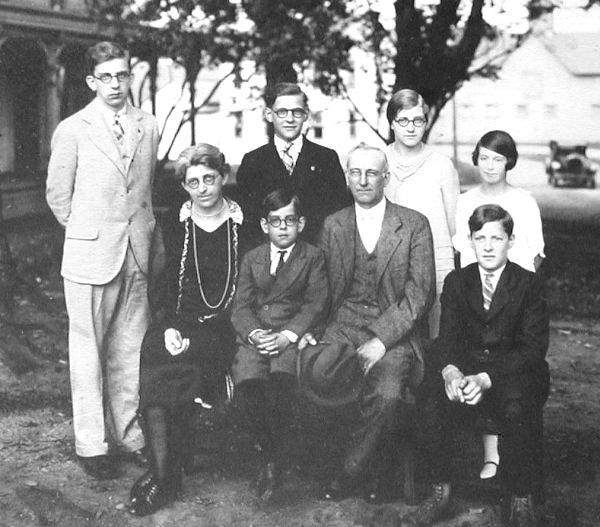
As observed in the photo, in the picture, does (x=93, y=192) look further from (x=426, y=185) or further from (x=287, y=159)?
(x=426, y=185)

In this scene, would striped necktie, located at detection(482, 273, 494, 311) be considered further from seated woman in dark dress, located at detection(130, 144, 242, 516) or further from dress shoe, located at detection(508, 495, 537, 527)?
seated woman in dark dress, located at detection(130, 144, 242, 516)

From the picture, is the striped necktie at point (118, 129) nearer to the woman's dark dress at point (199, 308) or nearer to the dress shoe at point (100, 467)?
the woman's dark dress at point (199, 308)

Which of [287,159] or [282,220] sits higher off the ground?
[287,159]

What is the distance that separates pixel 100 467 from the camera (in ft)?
14.2

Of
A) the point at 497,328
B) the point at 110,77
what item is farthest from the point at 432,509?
the point at 110,77

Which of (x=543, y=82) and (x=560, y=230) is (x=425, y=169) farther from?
(x=543, y=82)

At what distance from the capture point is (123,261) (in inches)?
172

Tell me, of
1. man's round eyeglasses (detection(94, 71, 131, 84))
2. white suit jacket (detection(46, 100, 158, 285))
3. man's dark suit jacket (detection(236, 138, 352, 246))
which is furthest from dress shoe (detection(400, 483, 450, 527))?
man's round eyeglasses (detection(94, 71, 131, 84))

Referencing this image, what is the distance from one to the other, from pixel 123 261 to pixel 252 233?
0.68 meters

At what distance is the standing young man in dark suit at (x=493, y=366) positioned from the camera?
362 centimetres

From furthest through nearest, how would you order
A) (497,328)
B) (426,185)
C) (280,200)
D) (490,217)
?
(426,185) < (280,200) < (497,328) < (490,217)

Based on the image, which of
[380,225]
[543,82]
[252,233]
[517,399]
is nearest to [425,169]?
[380,225]

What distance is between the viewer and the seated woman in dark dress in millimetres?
4016

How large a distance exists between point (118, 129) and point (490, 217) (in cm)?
192
